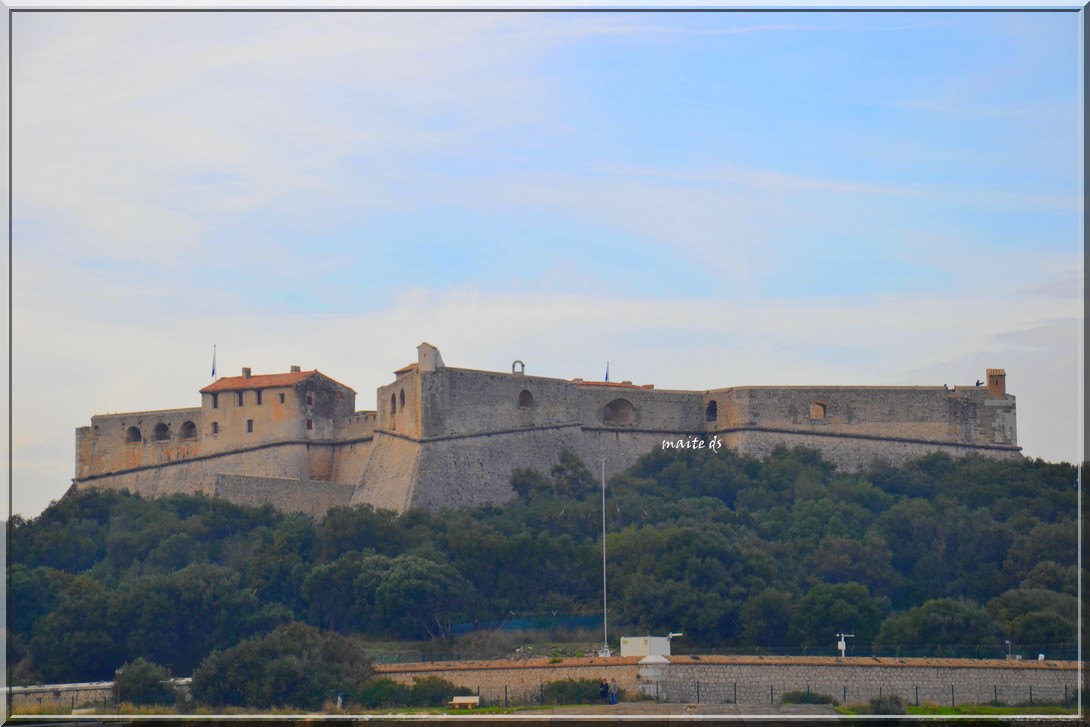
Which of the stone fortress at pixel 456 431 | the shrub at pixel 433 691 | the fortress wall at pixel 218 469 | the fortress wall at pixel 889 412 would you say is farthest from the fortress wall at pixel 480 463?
the shrub at pixel 433 691

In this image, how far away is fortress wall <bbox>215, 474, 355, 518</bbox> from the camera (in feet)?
125

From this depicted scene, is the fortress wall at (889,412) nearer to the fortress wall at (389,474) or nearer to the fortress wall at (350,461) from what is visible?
the fortress wall at (389,474)

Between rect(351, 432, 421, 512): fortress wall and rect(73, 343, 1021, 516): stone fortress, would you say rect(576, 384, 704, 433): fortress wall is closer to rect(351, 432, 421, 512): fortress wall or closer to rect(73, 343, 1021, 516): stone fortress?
rect(73, 343, 1021, 516): stone fortress

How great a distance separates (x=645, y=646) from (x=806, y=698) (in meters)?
2.41

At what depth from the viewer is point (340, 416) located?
132ft

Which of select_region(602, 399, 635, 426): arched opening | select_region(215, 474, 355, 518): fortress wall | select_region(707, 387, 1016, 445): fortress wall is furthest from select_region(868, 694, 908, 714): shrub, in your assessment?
select_region(602, 399, 635, 426): arched opening

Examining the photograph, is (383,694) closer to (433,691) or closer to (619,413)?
(433,691)

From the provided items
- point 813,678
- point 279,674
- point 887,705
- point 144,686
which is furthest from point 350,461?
point 887,705

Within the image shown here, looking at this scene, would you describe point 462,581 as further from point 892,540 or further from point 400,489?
point 892,540

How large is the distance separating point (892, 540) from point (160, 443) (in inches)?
605

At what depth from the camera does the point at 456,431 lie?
3825 centimetres

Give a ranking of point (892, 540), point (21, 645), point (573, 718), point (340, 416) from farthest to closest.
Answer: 1. point (340, 416)
2. point (892, 540)
3. point (21, 645)
4. point (573, 718)

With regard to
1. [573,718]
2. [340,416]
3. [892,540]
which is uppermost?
[340,416]

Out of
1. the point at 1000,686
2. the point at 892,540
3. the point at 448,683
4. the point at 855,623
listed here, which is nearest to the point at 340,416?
the point at 892,540
